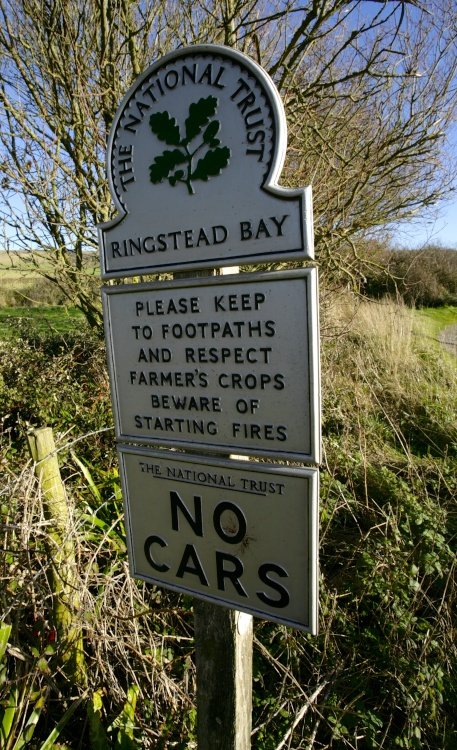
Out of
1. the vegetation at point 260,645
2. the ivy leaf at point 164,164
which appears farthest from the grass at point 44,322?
the ivy leaf at point 164,164

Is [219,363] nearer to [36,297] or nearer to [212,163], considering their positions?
[212,163]

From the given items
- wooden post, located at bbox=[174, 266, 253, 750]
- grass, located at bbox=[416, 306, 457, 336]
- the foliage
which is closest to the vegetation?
wooden post, located at bbox=[174, 266, 253, 750]

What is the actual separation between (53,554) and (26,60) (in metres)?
4.97

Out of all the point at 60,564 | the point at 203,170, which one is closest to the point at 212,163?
the point at 203,170

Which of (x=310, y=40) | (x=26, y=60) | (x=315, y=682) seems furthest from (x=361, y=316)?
(x=315, y=682)

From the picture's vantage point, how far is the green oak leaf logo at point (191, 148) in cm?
122

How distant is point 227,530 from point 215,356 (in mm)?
528

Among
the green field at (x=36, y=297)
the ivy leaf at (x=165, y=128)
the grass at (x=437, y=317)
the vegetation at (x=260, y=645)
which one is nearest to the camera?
the ivy leaf at (x=165, y=128)

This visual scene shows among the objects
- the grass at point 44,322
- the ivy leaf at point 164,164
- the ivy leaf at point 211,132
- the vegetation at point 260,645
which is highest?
the ivy leaf at point 211,132

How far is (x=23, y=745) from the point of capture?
188 cm

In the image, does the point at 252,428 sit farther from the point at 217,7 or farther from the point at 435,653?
the point at 217,7

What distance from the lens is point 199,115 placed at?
48.6 inches

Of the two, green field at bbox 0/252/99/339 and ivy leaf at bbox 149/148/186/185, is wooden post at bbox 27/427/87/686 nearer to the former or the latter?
ivy leaf at bbox 149/148/186/185

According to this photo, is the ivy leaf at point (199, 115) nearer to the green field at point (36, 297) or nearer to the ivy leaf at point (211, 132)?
the ivy leaf at point (211, 132)
